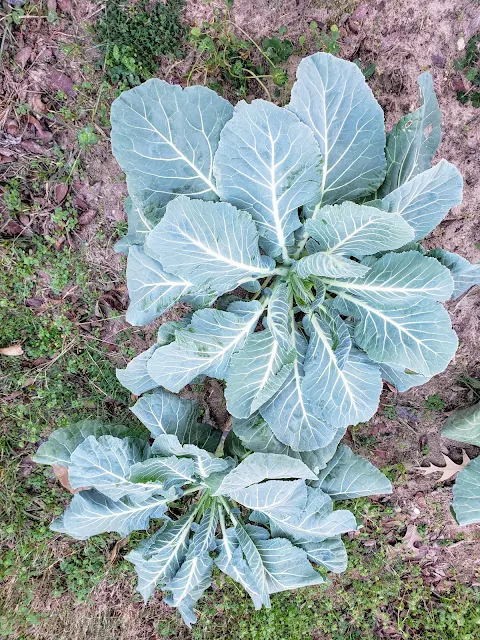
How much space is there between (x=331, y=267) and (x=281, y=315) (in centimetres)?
52

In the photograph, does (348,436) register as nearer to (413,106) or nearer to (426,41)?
(413,106)

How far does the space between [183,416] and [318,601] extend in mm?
1904

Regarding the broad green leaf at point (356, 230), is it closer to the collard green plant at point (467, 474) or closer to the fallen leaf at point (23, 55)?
the collard green plant at point (467, 474)

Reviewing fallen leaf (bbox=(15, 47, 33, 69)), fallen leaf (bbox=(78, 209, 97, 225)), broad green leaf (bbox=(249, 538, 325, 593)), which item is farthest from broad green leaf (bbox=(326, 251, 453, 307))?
fallen leaf (bbox=(15, 47, 33, 69))

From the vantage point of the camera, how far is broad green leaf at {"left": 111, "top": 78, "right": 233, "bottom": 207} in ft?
7.71

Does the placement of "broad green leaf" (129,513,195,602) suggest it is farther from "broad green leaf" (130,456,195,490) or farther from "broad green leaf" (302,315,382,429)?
"broad green leaf" (302,315,382,429)

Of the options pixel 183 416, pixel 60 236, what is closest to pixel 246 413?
pixel 183 416

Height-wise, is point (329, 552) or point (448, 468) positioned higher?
point (448, 468)

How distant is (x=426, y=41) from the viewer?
3229 mm

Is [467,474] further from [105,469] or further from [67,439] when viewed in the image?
[67,439]

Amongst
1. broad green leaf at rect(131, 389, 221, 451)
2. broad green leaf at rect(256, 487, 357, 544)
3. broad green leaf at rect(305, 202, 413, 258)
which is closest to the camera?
broad green leaf at rect(305, 202, 413, 258)

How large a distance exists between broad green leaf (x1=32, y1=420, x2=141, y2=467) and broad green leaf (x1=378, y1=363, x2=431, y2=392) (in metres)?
1.60

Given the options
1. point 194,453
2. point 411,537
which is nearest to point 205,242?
point 194,453

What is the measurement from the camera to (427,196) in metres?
2.32
